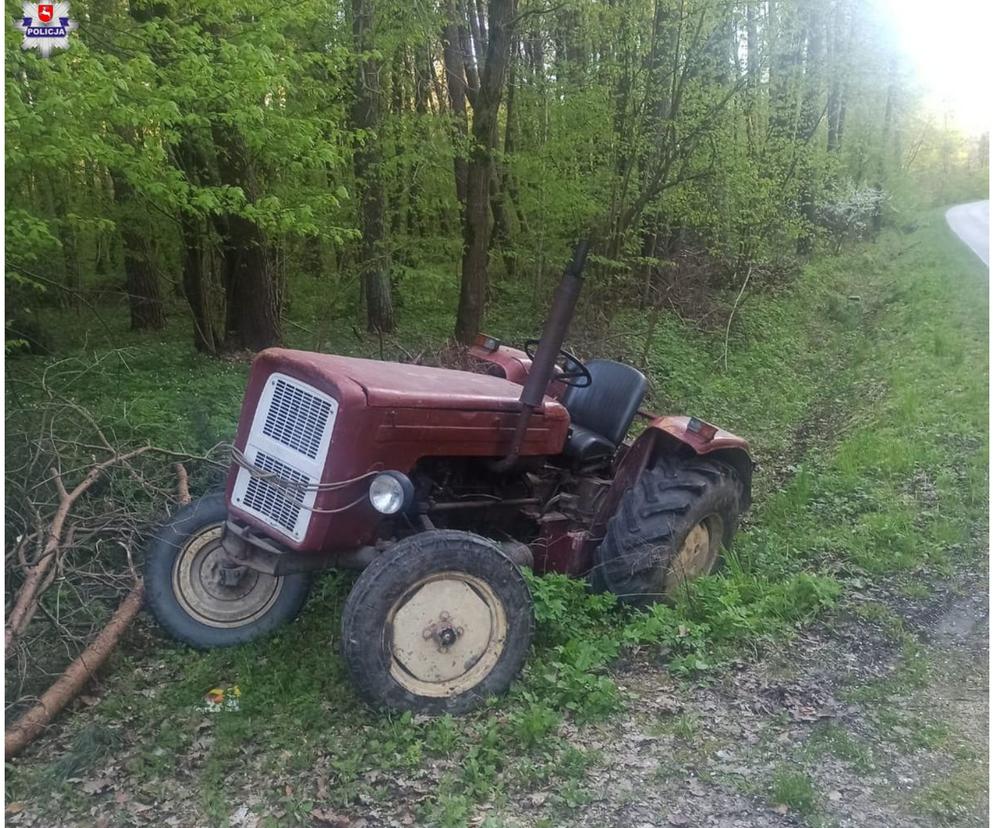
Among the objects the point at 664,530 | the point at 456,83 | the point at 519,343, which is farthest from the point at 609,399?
the point at 456,83

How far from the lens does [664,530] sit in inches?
149

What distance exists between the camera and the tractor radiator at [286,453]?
3.05 meters

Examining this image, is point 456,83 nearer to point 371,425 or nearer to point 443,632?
point 371,425

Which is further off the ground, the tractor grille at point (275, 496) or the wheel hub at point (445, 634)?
the tractor grille at point (275, 496)

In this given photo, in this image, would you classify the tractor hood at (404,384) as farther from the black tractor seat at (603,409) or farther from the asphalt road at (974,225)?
the asphalt road at (974,225)

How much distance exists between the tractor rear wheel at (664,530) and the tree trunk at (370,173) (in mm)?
5193

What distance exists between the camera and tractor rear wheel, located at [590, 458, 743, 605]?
3.75 metres

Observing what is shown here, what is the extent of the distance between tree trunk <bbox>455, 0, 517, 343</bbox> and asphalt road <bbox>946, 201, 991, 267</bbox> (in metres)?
4.52

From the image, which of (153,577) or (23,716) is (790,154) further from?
(23,716)

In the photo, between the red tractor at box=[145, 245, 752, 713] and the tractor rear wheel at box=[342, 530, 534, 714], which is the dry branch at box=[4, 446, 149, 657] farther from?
the tractor rear wheel at box=[342, 530, 534, 714]

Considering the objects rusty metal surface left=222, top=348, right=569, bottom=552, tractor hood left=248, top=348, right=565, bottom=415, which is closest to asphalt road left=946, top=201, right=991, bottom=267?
tractor hood left=248, top=348, right=565, bottom=415

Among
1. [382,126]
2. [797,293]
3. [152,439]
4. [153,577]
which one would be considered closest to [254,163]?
[382,126]

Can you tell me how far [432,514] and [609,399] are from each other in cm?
148

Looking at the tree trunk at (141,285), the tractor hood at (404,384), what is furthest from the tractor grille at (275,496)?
the tree trunk at (141,285)
